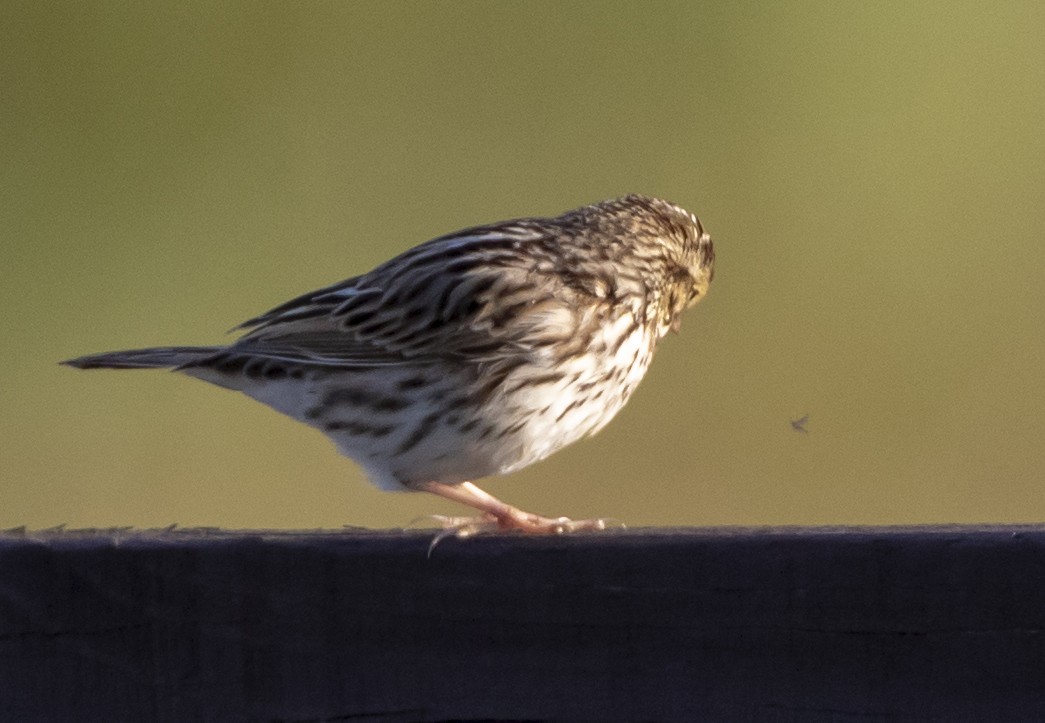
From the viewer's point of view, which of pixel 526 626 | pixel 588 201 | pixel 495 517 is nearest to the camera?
pixel 526 626

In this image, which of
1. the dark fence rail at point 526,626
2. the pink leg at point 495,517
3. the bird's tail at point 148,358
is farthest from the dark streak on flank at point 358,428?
the dark fence rail at point 526,626

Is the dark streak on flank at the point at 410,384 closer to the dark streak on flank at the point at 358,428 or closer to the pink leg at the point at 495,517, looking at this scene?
the dark streak on flank at the point at 358,428

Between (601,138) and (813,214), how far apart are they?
1060 millimetres

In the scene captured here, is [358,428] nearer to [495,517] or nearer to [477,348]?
[477,348]

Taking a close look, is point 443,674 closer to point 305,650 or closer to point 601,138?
point 305,650

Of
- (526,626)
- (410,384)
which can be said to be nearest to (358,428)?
(410,384)

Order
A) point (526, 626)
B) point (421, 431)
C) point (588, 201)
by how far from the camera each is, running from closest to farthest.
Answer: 1. point (526, 626)
2. point (421, 431)
3. point (588, 201)

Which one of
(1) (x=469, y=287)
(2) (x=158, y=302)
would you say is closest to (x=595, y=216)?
(1) (x=469, y=287)

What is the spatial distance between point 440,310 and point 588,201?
10.8 ft

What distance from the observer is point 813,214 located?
7.72 meters

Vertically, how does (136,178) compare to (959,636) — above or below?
above

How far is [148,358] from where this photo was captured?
4113mm

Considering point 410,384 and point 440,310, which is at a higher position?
point 440,310

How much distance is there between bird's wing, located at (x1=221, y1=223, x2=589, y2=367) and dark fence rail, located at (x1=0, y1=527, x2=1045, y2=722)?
1.54 meters
